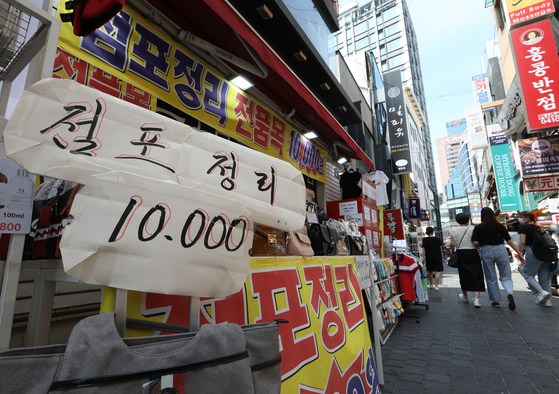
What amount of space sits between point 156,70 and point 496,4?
756 inches

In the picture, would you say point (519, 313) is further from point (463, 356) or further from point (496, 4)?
point (496, 4)

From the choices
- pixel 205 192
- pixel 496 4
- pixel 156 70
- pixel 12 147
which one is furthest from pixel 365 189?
pixel 496 4

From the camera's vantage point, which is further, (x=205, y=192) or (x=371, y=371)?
(x=371, y=371)

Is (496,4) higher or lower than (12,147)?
higher

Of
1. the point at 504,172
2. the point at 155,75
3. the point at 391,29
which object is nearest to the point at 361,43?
the point at 391,29

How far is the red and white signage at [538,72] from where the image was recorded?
842 centimetres

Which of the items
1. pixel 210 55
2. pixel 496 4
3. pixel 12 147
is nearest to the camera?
pixel 12 147

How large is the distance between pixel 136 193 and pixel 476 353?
4.59 metres

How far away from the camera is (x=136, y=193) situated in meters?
0.93

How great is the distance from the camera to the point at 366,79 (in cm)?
1429

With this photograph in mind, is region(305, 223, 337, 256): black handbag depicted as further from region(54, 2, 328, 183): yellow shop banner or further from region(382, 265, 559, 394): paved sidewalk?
region(54, 2, 328, 183): yellow shop banner

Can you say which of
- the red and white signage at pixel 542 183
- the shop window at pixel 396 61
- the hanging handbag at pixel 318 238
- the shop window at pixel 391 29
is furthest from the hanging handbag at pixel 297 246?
the shop window at pixel 391 29

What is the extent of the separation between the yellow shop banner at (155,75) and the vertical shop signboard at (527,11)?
1072 cm

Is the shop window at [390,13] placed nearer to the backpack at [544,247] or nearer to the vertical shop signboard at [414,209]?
the vertical shop signboard at [414,209]
